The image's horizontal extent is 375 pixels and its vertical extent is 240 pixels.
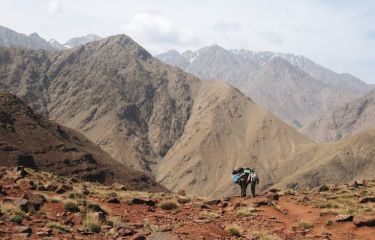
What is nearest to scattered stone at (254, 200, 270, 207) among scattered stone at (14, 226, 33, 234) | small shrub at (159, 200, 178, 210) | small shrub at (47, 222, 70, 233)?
small shrub at (159, 200, 178, 210)

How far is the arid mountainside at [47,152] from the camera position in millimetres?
111062

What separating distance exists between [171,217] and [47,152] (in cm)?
10618

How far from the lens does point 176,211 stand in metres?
20.3

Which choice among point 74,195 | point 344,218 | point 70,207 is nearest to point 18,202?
point 70,207

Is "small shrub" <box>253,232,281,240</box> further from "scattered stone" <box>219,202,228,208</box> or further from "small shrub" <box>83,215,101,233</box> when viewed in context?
"scattered stone" <box>219,202,228,208</box>

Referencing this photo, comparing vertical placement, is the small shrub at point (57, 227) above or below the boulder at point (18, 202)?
below

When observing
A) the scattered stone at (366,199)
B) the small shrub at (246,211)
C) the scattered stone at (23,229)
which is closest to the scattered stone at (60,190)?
the small shrub at (246,211)

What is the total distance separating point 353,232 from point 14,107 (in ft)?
401

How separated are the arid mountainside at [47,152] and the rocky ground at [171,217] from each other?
283ft

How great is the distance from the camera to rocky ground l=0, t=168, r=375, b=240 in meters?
Answer: 14.5

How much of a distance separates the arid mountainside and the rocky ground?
86.3 metres

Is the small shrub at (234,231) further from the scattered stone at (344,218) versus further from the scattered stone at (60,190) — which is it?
the scattered stone at (60,190)

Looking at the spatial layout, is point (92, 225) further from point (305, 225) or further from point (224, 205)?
point (224, 205)

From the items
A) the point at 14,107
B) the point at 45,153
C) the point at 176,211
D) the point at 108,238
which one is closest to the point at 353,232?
the point at 176,211
